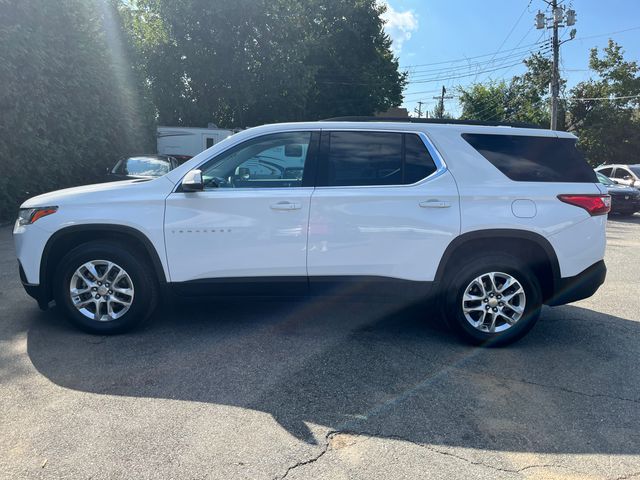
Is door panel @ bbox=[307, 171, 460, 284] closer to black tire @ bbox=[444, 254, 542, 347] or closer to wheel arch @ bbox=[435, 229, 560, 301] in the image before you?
wheel arch @ bbox=[435, 229, 560, 301]

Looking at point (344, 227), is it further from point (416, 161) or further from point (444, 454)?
point (444, 454)

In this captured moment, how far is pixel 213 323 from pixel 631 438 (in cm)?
335

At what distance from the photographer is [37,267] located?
4297mm

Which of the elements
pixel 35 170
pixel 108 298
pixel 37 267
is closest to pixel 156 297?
pixel 108 298

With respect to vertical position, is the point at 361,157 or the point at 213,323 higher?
the point at 361,157

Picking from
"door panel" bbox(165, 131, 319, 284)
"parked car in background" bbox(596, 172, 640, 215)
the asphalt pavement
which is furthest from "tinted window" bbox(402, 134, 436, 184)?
"parked car in background" bbox(596, 172, 640, 215)

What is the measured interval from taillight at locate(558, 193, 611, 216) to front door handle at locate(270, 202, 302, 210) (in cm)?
215

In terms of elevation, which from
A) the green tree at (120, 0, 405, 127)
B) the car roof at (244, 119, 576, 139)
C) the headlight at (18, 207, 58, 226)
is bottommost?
the headlight at (18, 207, 58, 226)

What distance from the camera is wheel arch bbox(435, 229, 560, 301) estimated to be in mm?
4203

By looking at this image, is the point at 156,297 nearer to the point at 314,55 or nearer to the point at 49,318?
the point at 49,318

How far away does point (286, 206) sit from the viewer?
13.6ft

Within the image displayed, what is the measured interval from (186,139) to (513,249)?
18711mm

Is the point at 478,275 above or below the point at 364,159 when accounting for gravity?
below

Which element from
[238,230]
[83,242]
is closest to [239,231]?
[238,230]
